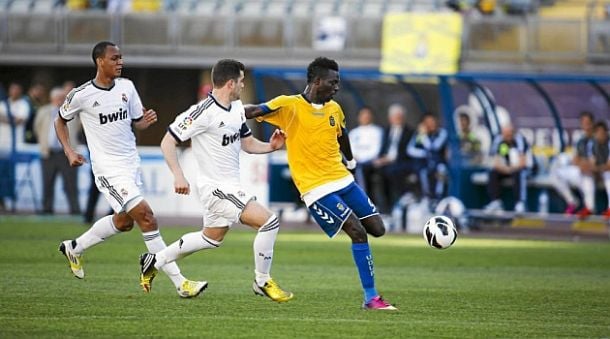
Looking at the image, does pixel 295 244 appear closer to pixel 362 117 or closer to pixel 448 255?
pixel 448 255

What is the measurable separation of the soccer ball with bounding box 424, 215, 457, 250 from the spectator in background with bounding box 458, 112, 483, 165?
40.7 feet

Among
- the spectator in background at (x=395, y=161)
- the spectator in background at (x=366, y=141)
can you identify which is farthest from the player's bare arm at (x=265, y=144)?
the spectator in background at (x=395, y=161)

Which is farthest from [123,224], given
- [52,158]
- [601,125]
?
[601,125]

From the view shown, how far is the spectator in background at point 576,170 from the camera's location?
75.6 feet

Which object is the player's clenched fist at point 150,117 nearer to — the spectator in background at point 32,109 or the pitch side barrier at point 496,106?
the pitch side barrier at point 496,106

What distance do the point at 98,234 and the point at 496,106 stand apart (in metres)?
13.9

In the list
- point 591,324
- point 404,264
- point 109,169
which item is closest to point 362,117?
point 404,264

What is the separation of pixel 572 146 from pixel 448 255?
770 cm

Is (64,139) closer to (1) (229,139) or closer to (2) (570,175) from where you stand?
(1) (229,139)

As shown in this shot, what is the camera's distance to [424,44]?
90.3ft

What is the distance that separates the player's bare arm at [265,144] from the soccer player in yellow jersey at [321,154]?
0.15 metres

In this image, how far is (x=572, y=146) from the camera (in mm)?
24688

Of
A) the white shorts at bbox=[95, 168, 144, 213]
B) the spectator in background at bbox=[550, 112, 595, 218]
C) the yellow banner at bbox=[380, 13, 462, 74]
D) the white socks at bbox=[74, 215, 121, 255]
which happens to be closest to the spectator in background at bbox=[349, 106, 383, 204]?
the spectator in background at bbox=[550, 112, 595, 218]

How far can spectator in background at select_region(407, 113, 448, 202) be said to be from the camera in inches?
920
